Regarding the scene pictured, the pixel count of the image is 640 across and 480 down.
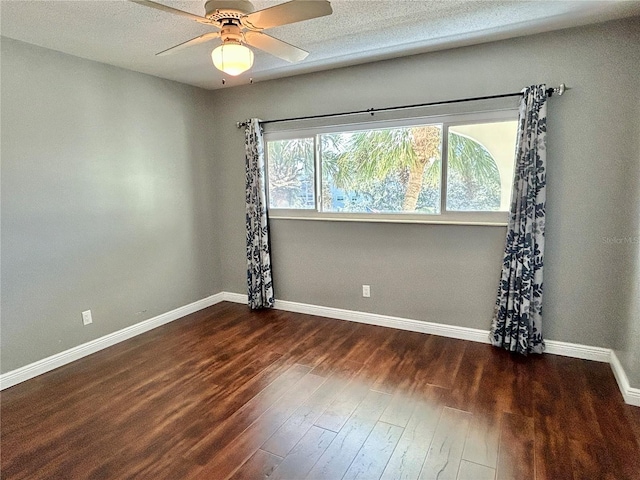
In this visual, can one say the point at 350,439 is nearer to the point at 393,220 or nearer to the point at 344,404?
the point at 344,404

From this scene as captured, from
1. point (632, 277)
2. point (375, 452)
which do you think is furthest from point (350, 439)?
point (632, 277)

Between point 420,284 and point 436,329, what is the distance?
0.44 metres

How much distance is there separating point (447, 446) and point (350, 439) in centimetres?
53

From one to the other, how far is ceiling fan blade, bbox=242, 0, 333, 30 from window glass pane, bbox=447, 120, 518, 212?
1.86m

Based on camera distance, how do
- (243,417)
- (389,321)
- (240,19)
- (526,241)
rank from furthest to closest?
(389,321)
(526,241)
(243,417)
(240,19)

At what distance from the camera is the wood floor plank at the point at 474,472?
5.82ft

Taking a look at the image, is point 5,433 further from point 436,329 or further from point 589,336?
point 589,336

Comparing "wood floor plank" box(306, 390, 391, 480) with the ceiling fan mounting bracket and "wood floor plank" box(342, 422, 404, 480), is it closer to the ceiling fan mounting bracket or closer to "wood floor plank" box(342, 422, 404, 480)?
"wood floor plank" box(342, 422, 404, 480)

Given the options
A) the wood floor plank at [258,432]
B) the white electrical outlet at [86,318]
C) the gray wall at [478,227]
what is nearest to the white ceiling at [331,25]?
the gray wall at [478,227]

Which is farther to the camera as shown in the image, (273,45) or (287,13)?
(273,45)

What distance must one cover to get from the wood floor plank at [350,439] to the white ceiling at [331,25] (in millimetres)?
2516

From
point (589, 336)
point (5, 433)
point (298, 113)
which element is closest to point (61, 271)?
point (5, 433)

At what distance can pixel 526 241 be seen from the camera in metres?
2.88

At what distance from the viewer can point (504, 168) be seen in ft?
10.0
